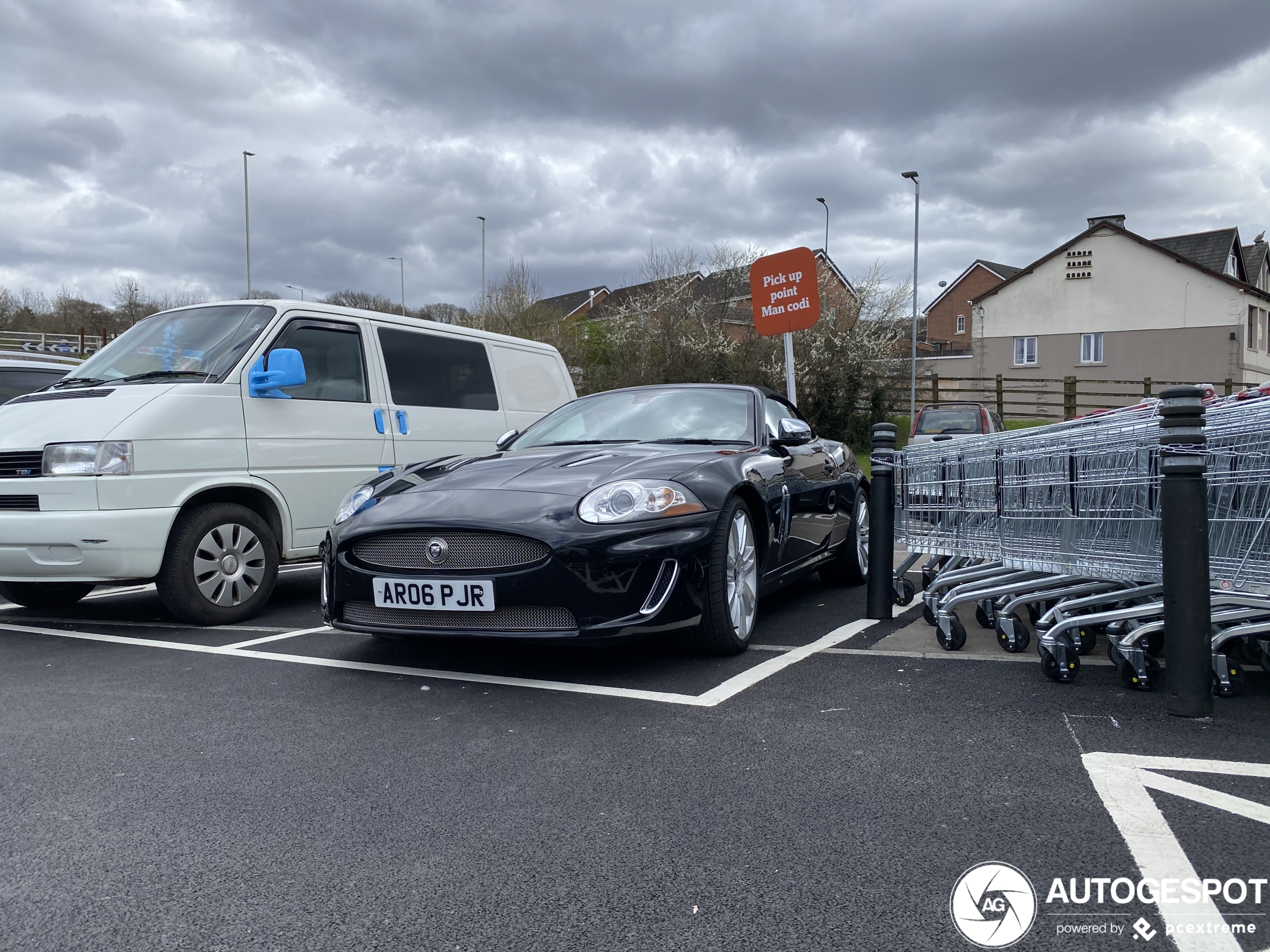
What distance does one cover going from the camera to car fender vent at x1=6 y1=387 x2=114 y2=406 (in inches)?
218

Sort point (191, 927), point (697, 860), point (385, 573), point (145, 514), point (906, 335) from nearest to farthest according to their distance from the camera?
point (191, 927) < point (697, 860) < point (385, 573) < point (145, 514) < point (906, 335)

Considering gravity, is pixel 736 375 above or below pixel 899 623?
above

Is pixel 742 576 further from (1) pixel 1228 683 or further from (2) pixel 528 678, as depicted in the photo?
(1) pixel 1228 683

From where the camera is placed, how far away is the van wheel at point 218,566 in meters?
5.43

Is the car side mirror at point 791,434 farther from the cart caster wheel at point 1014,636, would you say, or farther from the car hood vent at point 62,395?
the car hood vent at point 62,395

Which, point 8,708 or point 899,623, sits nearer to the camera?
point 8,708

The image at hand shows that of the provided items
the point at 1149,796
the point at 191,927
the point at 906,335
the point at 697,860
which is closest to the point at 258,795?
the point at 191,927

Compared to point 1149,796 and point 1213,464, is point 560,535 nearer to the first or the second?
point 1149,796

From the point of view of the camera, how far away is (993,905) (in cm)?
216

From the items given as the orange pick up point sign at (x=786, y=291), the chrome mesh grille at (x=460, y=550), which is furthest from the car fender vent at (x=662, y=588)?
the orange pick up point sign at (x=786, y=291)

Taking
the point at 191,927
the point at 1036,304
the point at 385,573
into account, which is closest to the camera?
the point at 191,927

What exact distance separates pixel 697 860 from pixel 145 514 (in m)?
4.01

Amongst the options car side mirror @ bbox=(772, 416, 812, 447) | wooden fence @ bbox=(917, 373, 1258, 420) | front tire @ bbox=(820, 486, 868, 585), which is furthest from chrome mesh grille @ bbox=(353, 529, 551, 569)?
wooden fence @ bbox=(917, 373, 1258, 420)

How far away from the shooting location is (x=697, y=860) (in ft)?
7.89
